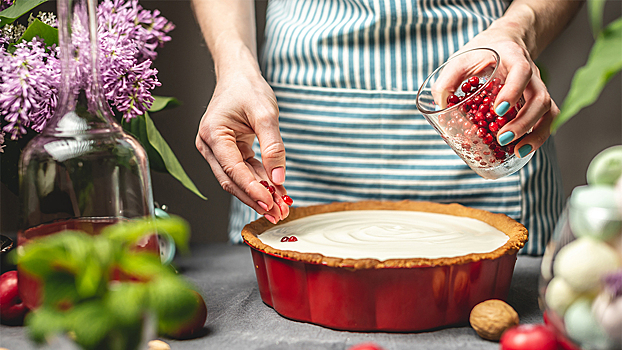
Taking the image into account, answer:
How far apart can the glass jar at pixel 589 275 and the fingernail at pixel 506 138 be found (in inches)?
11.0

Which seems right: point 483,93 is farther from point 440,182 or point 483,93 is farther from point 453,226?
point 440,182

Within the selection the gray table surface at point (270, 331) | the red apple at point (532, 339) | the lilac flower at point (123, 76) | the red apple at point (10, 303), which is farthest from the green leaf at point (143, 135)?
the red apple at point (532, 339)

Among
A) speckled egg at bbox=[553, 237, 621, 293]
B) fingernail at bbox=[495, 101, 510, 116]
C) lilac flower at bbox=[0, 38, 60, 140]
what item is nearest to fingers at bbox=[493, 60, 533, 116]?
fingernail at bbox=[495, 101, 510, 116]

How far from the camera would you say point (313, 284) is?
0.71 meters

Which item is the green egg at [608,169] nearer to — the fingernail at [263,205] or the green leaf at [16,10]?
the fingernail at [263,205]

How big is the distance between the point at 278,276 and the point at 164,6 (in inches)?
46.2

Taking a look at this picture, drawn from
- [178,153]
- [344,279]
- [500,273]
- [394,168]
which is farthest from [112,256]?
[178,153]

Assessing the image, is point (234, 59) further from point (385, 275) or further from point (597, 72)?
point (597, 72)

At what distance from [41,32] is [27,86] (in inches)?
5.1

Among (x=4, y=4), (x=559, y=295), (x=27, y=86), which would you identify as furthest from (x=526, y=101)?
(x=4, y=4)

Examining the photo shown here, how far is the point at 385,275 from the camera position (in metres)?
0.67

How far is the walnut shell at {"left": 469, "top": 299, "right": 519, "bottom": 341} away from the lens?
Result: 651mm

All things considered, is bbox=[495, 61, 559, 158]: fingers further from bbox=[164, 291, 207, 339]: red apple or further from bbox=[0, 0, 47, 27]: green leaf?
bbox=[0, 0, 47, 27]: green leaf

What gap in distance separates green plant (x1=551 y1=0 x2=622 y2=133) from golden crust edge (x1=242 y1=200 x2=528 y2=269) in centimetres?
31
